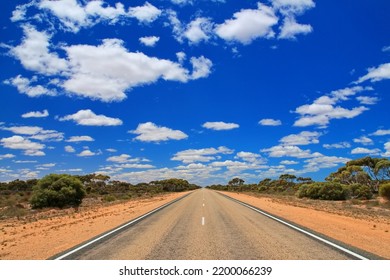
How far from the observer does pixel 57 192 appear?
36.3m

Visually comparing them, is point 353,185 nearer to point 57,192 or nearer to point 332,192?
point 332,192

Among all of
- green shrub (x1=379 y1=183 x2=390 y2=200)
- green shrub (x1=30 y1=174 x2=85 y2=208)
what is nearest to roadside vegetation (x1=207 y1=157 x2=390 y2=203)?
green shrub (x1=379 y1=183 x2=390 y2=200)

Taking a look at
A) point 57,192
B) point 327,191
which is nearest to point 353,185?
point 327,191

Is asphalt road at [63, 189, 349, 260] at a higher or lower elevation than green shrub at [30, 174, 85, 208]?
lower

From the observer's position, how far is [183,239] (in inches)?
464

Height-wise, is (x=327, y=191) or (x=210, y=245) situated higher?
(x=327, y=191)

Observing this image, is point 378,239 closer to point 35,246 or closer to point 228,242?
point 228,242

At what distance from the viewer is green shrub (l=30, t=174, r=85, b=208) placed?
3578cm

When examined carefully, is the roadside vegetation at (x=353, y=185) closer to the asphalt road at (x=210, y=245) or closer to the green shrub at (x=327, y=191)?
the green shrub at (x=327, y=191)

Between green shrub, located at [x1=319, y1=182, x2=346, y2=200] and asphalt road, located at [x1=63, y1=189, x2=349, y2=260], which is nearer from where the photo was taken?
asphalt road, located at [x1=63, y1=189, x2=349, y2=260]

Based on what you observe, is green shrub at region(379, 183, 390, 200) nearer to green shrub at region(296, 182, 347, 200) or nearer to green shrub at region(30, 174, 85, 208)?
green shrub at region(296, 182, 347, 200)
